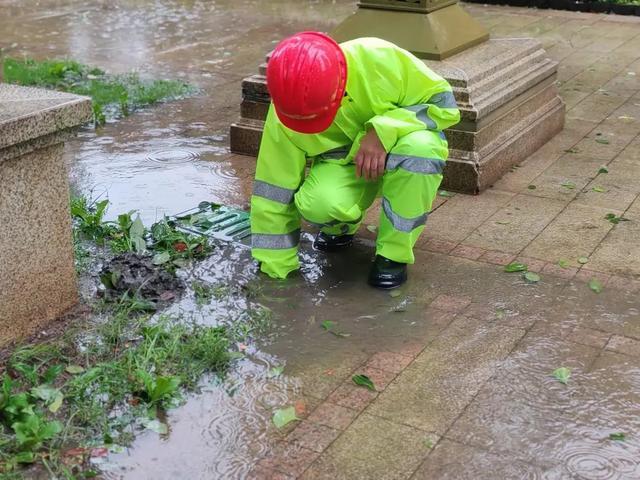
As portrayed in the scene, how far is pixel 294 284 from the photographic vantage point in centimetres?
417

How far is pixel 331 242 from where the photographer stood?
4.54m

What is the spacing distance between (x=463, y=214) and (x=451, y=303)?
1060mm

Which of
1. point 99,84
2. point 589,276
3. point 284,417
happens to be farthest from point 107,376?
point 99,84

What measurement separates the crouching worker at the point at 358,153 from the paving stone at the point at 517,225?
620mm

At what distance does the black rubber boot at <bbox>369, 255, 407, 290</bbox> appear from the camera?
412 cm

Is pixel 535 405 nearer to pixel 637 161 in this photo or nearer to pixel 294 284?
pixel 294 284

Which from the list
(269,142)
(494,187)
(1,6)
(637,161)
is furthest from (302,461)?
(1,6)

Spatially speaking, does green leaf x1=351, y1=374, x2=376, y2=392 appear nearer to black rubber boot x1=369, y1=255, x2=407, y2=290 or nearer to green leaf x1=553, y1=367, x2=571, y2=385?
green leaf x1=553, y1=367, x2=571, y2=385

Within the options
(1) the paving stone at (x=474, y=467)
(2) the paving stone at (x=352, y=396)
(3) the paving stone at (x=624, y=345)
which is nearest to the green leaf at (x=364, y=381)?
(2) the paving stone at (x=352, y=396)

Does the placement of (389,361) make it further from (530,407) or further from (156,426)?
(156,426)

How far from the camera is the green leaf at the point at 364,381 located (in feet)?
11.0

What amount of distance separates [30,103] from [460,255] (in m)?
2.03

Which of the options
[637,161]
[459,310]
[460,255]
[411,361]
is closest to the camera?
[411,361]

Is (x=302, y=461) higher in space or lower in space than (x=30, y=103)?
lower
